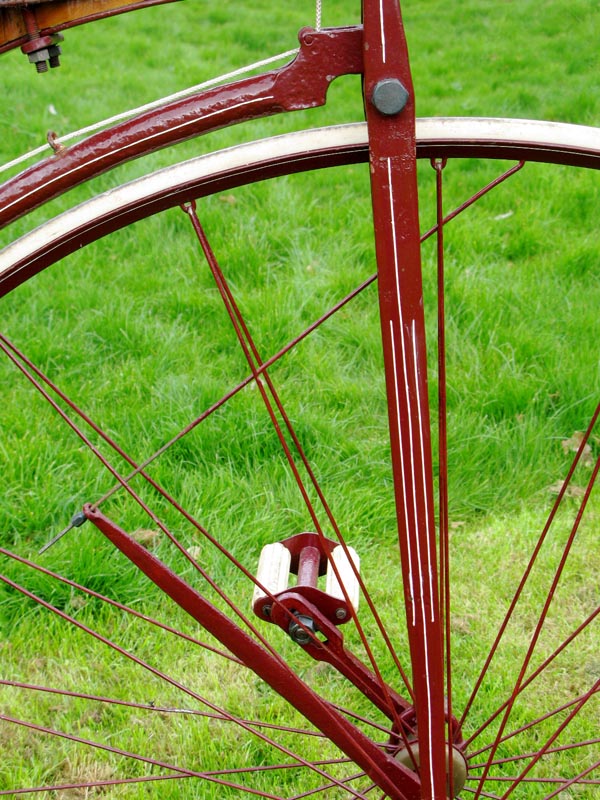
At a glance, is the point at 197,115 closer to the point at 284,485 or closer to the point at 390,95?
the point at 390,95

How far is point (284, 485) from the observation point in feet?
8.52

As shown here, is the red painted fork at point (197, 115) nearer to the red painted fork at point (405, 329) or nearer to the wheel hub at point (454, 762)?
the red painted fork at point (405, 329)

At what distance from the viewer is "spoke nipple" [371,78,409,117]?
1070mm

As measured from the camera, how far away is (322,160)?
1248mm

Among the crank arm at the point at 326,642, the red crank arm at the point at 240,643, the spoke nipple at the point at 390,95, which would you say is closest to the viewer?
the spoke nipple at the point at 390,95

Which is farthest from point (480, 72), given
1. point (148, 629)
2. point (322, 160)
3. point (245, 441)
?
point (322, 160)

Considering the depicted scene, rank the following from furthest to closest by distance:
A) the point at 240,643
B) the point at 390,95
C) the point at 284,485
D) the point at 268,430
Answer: the point at 268,430
the point at 284,485
the point at 240,643
the point at 390,95

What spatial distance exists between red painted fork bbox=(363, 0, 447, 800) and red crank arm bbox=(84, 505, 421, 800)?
13 cm

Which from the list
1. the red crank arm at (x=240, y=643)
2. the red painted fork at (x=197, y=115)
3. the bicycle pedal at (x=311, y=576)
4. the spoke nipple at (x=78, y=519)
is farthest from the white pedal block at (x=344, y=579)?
the red painted fork at (x=197, y=115)

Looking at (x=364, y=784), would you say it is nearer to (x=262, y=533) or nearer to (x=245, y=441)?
(x=262, y=533)

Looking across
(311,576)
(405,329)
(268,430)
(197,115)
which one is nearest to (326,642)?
(311,576)

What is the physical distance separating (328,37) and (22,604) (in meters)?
1.67

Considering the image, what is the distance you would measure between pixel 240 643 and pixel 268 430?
4.43 feet

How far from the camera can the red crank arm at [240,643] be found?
1400mm
